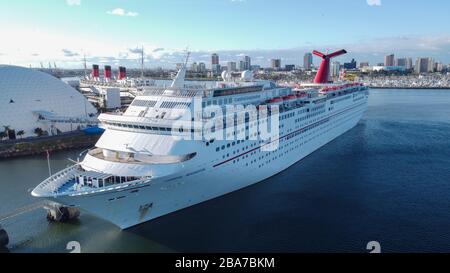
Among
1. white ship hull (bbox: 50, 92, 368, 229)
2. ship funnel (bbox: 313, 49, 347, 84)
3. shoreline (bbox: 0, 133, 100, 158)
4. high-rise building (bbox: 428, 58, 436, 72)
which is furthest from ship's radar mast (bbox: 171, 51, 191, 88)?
high-rise building (bbox: 428, 58, 436, 72)

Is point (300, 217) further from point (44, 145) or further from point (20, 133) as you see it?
point (20, 133)

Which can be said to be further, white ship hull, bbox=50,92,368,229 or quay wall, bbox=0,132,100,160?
quay wall, bbox=0,132,100,160

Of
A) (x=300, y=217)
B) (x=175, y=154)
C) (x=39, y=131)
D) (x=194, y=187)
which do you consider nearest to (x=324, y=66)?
(x=300, y=217)

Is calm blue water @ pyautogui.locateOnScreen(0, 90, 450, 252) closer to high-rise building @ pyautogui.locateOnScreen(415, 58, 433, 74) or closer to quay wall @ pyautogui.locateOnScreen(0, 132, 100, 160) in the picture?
quay wall @ pyautogui.locateOnScreen(0, 132, 100, 160)

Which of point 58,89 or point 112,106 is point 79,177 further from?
point 112,106

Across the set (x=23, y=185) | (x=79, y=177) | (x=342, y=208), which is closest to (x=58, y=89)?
(x=23, y=185)

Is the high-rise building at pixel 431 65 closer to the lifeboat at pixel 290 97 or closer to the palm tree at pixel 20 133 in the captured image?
the lifeboat at pixel 290 97
